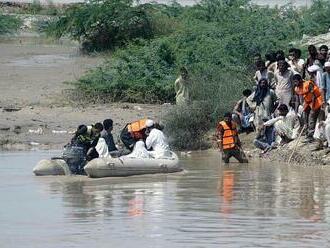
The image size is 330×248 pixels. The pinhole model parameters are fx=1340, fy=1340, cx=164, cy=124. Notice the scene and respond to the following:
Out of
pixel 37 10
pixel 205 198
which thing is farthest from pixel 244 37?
pixel 37 10

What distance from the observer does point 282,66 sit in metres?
23.4

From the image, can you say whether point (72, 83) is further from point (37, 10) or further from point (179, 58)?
point (37, 10)

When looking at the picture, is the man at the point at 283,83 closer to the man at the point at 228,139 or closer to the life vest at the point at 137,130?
the man at the point at 228,139

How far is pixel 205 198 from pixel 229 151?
4.54 m

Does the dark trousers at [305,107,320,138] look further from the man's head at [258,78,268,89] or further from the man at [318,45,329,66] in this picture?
the man's head at [258,78,268,89]

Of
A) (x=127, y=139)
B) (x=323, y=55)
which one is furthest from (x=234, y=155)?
(x=323, y=55)

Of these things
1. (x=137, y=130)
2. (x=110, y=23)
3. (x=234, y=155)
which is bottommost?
(x=234, y=155)

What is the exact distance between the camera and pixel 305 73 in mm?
23422

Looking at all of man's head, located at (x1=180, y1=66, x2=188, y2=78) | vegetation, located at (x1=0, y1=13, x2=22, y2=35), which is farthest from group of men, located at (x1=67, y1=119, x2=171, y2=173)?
vegetation, located at (x1=0, y1=13, x2=22, y2=35)

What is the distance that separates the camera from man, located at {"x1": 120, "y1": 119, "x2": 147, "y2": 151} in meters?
22.0

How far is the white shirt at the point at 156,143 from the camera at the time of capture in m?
22.0

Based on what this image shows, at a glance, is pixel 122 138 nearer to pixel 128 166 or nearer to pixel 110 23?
pixel 128 166

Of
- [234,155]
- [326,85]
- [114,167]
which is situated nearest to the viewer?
[114,167]

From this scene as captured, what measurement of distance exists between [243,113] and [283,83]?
66.5 inches
